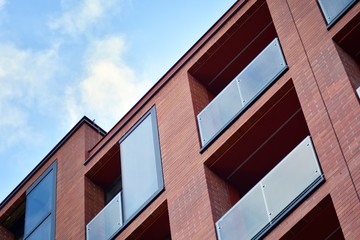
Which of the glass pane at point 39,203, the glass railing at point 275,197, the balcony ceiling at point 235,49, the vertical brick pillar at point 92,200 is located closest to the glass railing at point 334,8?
the balcony ceiling at point 235,49

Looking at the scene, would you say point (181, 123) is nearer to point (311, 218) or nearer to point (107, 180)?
point (107, 180)

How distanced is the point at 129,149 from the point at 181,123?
212 centimetres

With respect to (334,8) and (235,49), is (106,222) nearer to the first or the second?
(235,49)

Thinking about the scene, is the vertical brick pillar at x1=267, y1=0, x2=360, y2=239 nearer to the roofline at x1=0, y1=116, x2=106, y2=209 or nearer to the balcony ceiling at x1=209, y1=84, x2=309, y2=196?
the balcony ceiling at x1=209, y1=84, x2=309, y2=196

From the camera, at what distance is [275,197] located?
15812 millimetres

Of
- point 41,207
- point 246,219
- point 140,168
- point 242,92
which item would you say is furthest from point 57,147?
point 246,219

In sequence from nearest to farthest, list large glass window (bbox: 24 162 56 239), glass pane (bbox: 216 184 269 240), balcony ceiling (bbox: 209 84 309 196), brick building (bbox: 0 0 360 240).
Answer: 1. brick building (bbox: 0 0 360 240)
2. glass pane (bbox: 216 184 269 240)
3. balcony ceiling (bbox: 209 84 309 196)
4. large glass window (bbox: 24 162 56 239)

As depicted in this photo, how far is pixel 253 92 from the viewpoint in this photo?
727 inches

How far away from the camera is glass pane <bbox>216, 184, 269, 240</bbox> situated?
1588 centimetres

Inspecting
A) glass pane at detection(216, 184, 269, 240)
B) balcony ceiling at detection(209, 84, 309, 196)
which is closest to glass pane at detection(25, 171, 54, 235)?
balcony ceiling at detection(209, 84, 309, 196)

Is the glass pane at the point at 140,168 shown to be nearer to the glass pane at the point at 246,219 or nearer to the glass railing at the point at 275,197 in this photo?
the glass pane at the point at 246,219

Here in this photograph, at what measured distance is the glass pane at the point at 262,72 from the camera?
716 inches

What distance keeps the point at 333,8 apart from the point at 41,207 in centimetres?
1055

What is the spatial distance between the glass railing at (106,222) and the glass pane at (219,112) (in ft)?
9.82
